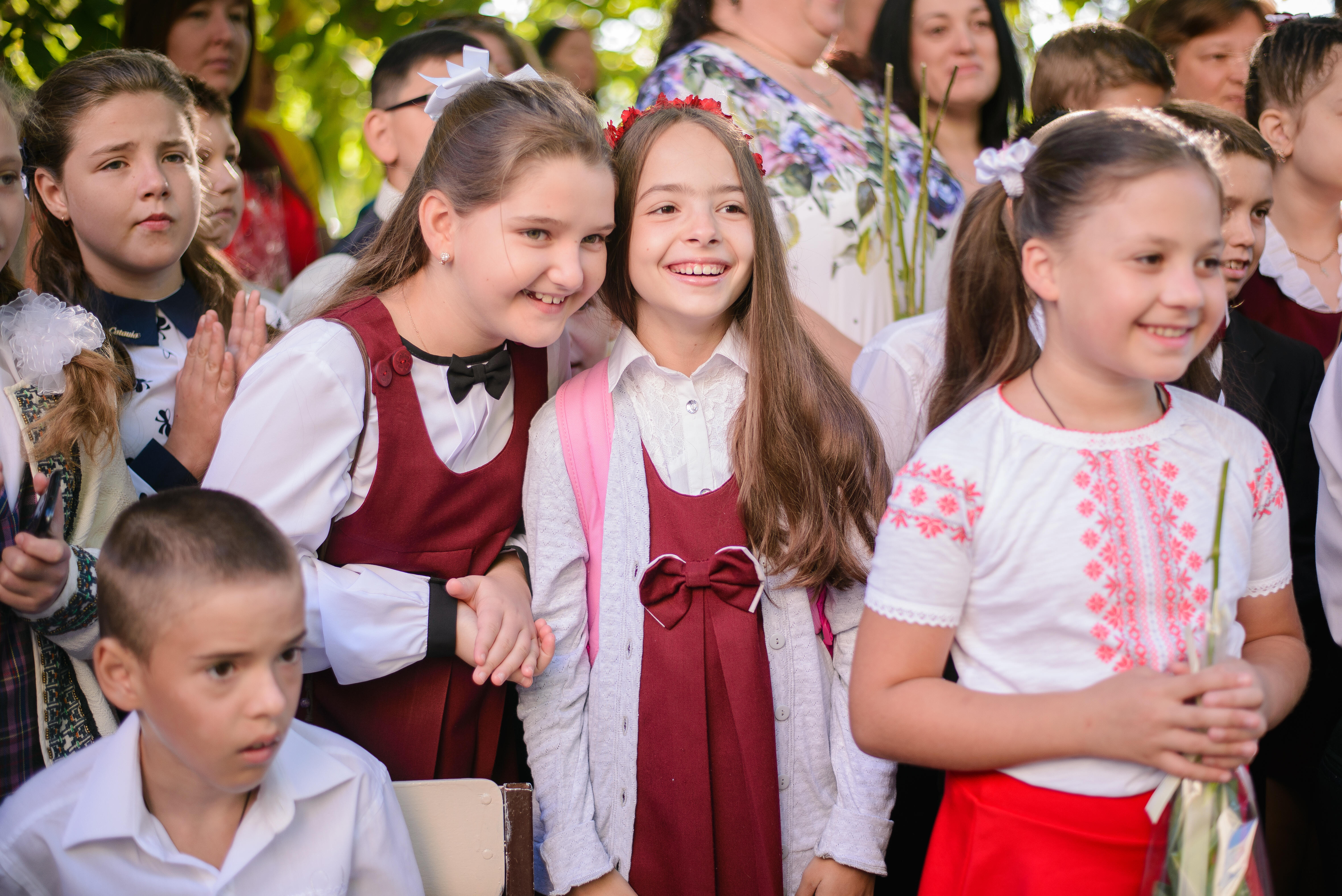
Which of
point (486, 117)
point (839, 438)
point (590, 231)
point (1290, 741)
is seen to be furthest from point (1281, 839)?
point (486, 117)

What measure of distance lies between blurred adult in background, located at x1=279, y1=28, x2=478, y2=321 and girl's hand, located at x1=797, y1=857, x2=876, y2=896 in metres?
2.34

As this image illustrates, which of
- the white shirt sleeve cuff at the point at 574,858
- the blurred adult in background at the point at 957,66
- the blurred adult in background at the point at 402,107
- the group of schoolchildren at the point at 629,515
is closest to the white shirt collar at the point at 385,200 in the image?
the blurred adult in background at the point at 402,107

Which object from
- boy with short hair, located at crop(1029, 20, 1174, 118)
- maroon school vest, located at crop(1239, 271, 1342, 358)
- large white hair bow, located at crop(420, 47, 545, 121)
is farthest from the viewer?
boy with short hair, located at crop(1029, 20, 1174, 118)

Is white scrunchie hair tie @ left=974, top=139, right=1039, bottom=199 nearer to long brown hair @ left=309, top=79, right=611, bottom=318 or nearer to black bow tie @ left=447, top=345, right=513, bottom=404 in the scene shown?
long brown hair @ left=309, top=79, right=611, bottom=318

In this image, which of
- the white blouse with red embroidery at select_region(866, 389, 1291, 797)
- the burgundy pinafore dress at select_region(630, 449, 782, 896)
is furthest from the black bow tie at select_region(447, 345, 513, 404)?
the white blouse with red embroidery at select_region(866, 389, 1291, 797)

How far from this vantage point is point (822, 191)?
2934 millimetres

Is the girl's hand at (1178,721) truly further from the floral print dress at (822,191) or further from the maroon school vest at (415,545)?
the floral print dress at (822,191)

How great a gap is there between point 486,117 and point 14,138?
91cm

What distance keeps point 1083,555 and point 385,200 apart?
2722 mm

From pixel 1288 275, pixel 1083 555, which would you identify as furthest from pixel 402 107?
pixel 1083 555

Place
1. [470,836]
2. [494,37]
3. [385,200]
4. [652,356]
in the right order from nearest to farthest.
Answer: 1. [470,836]
2. [652,356]
3. [385,200]
4. [494,37]

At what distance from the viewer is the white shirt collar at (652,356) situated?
92.0 inches

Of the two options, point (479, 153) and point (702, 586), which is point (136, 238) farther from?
point (702, 586)

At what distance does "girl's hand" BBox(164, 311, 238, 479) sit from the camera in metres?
2.46
